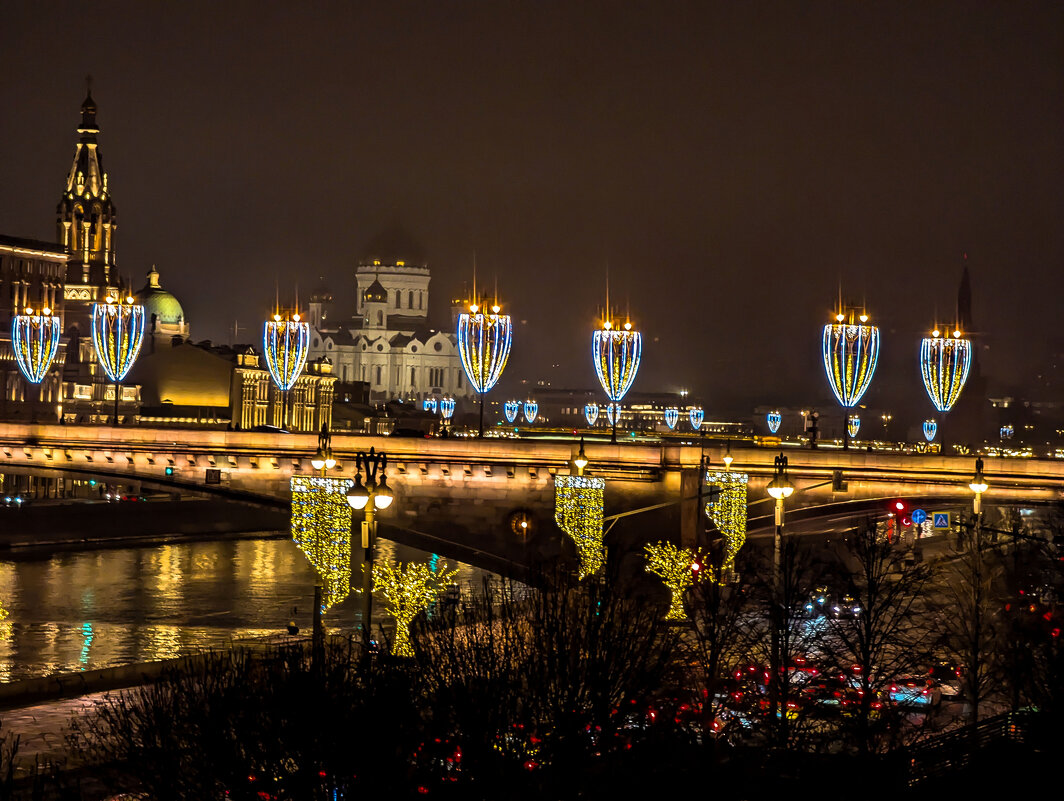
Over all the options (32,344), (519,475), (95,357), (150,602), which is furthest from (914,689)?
(95,357)

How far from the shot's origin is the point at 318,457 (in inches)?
1280

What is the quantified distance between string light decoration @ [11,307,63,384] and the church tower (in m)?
23.5

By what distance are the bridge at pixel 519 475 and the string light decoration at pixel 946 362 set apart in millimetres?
3439

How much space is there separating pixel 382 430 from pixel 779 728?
12606 centimetres

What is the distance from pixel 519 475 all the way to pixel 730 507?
7265 mm

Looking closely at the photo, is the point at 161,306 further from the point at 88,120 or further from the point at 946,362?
the point at 946,362

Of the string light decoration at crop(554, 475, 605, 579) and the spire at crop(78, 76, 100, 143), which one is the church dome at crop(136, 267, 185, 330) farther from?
the string light decoration at crop(554, 475, 605, 579)

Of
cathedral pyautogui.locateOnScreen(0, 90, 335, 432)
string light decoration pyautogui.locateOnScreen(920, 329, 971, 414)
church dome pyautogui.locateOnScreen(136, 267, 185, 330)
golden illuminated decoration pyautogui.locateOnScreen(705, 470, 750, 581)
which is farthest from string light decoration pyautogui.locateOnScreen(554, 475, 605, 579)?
church dome pyautogui.locateOnScreen(136, 267, 185, 330)

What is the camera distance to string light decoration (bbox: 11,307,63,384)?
10356 cm

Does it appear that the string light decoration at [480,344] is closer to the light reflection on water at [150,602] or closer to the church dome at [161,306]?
the light reflection on water at [150,602]

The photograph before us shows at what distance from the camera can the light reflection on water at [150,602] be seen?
63406 mm

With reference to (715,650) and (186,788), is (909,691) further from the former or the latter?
(186,788)

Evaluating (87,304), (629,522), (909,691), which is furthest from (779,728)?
(87,304)

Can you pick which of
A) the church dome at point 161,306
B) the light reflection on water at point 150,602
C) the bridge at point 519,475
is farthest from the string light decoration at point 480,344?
the church dome at point 161,306
